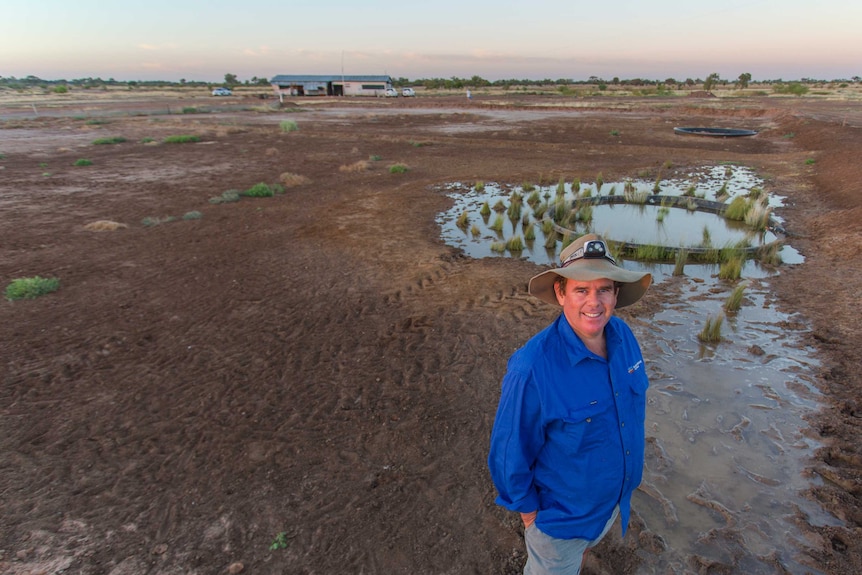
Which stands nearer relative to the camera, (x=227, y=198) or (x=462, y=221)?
(x=462, y=221)

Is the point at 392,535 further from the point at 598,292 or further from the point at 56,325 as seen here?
the point at 56,325

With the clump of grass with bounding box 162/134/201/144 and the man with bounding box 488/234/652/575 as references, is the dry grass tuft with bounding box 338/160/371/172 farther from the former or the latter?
the man with bounding box 488/234/652/575

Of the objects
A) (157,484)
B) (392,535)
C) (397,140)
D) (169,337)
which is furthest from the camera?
(397,140)

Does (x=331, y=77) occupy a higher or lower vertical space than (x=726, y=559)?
higher

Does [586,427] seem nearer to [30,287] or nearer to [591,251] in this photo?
[591,251]

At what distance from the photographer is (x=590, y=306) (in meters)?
1.90

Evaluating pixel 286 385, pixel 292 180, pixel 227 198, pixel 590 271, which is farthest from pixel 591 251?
pixel 292 180

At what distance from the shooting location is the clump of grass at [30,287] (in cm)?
673

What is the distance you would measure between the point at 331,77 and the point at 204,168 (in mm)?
72325

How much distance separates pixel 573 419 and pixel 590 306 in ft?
1.54

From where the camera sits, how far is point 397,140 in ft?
79.0

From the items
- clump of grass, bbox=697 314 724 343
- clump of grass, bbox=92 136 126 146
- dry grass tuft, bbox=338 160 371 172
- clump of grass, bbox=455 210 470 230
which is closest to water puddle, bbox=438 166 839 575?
clump of grass, bbox=697 314 724 343

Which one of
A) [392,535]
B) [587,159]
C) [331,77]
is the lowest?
[392,535]

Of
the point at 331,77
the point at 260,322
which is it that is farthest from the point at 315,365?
the point at 331,77
